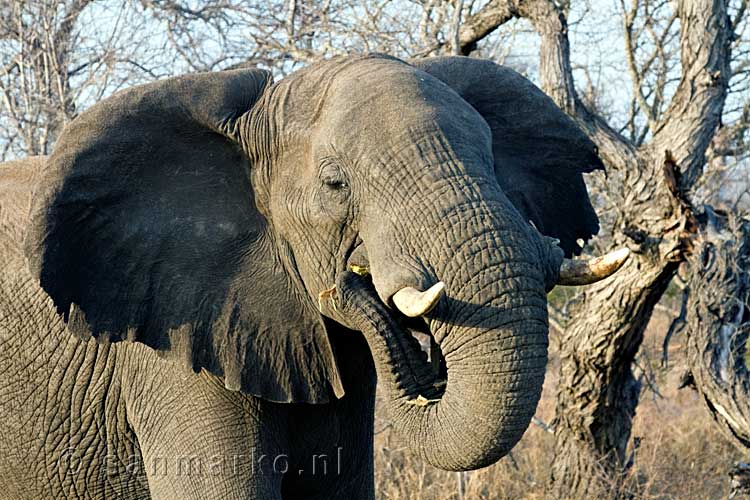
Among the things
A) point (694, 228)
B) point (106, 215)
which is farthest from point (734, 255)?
point (106, 215)

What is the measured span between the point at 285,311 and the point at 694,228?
10.1 feet

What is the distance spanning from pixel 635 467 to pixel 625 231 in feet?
5.97

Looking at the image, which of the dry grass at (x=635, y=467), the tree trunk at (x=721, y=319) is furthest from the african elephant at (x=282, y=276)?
the dry grass at (x=635, y=467)

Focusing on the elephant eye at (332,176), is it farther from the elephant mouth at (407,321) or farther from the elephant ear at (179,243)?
the elephant ear at (179,243)

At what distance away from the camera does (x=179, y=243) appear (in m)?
3.41

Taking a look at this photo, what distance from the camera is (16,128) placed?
314 inches

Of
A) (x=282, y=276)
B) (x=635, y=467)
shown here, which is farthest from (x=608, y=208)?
(x=282, y=276)

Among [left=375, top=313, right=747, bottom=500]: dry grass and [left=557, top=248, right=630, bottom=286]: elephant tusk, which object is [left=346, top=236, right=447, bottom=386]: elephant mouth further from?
[left=375, top=313, right=747, bottom=500]: dry grass

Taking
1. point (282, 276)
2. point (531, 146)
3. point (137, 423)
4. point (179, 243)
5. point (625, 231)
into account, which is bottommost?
point (137, 423)

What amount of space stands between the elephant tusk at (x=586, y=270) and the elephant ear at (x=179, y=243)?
0.81 meters

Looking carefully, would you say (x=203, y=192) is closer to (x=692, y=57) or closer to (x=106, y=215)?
(x=106, y=215)

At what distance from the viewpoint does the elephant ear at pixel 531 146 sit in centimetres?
366

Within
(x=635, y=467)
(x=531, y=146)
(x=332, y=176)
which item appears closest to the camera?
(x=332, y=176)

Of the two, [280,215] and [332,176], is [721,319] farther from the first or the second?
[332,176]
